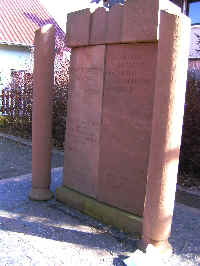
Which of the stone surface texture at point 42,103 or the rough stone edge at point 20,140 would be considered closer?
the stone surface texture at point 42,103

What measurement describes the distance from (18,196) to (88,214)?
1029 mm

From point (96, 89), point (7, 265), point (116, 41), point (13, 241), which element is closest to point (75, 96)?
point (96, 89)

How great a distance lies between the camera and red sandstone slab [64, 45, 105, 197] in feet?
11.8

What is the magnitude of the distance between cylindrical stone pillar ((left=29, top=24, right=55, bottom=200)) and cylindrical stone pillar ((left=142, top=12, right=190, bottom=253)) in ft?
5.25

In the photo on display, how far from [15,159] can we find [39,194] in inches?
101

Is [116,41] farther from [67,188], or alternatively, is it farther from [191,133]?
[191,133]

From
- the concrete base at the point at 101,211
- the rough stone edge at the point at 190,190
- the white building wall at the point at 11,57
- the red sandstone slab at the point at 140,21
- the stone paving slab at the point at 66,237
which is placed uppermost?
the white building wall at the point at 11,57

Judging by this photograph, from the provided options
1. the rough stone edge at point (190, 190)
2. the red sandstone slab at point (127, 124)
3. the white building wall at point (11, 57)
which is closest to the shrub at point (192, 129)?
the rough stone edge at point (190, 190)

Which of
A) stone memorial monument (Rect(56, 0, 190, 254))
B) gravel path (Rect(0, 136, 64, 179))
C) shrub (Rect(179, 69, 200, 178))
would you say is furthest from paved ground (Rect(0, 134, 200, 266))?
shrub (Rect(179, 69, 200, 178))

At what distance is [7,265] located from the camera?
2.68m

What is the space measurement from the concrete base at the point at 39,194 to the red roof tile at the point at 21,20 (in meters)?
10.7

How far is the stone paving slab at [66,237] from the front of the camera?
2838 millimetres

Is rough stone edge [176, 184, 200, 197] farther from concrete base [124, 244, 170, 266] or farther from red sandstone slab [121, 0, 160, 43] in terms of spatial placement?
red sandstone slab [121, 0, 160, 43]

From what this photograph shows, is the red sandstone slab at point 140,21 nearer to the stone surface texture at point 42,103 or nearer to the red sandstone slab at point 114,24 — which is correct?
the red sandstone slab at point 114,24
